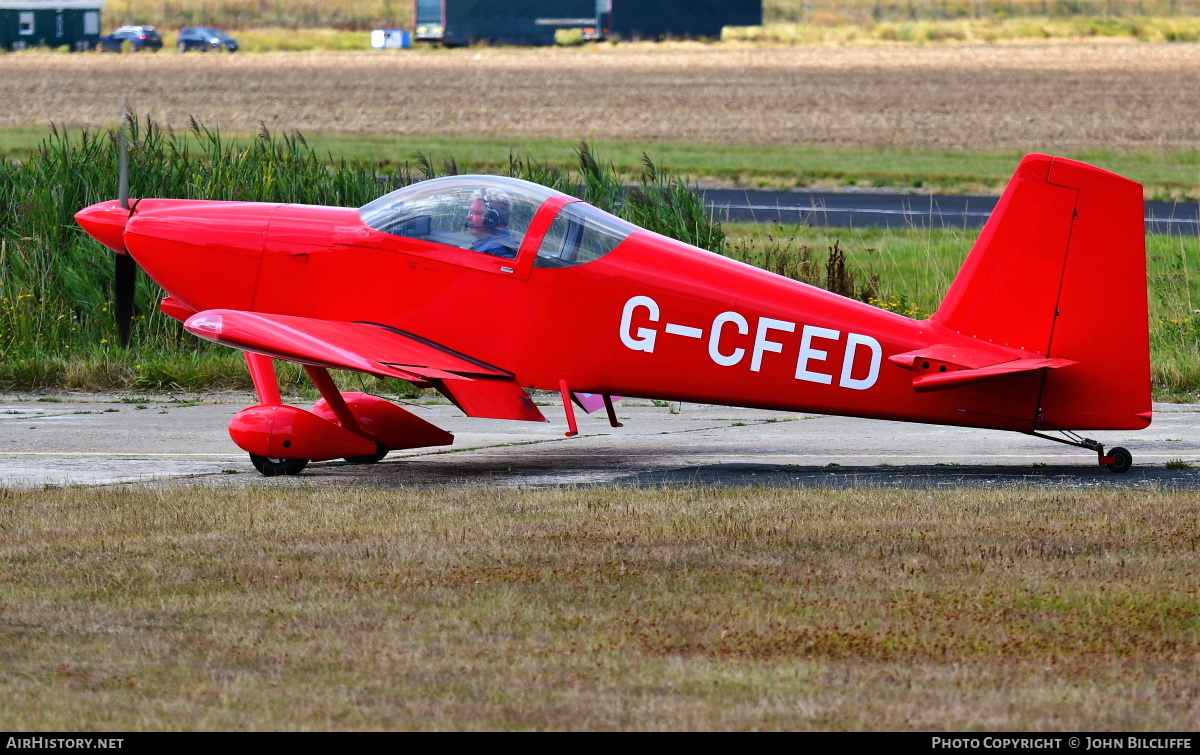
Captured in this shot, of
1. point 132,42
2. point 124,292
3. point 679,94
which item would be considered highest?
point 132,42

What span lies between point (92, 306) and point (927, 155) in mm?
27015

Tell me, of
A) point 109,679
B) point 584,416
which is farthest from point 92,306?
point 109,679

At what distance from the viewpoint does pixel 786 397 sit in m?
10.4

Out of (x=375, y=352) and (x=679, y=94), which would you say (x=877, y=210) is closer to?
(x=375, y=352)

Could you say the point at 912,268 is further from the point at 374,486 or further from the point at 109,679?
the point at 109,679

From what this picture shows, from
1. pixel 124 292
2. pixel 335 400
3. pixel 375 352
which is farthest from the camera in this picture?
pixel 124 292

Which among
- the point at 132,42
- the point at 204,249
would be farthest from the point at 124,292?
the point at 132,42

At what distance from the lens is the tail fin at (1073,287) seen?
1004 centimetres

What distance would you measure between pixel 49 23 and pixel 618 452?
9113cm

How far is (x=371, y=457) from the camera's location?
11375mm

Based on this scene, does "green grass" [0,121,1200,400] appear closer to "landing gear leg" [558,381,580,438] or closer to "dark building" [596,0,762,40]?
"landing gear leg" [558,381,580,438]

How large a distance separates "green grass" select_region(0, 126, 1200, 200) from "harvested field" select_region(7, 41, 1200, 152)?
84.5 inches

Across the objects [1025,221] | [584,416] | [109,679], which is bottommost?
[584,416]

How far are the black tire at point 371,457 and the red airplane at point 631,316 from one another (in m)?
0.12
